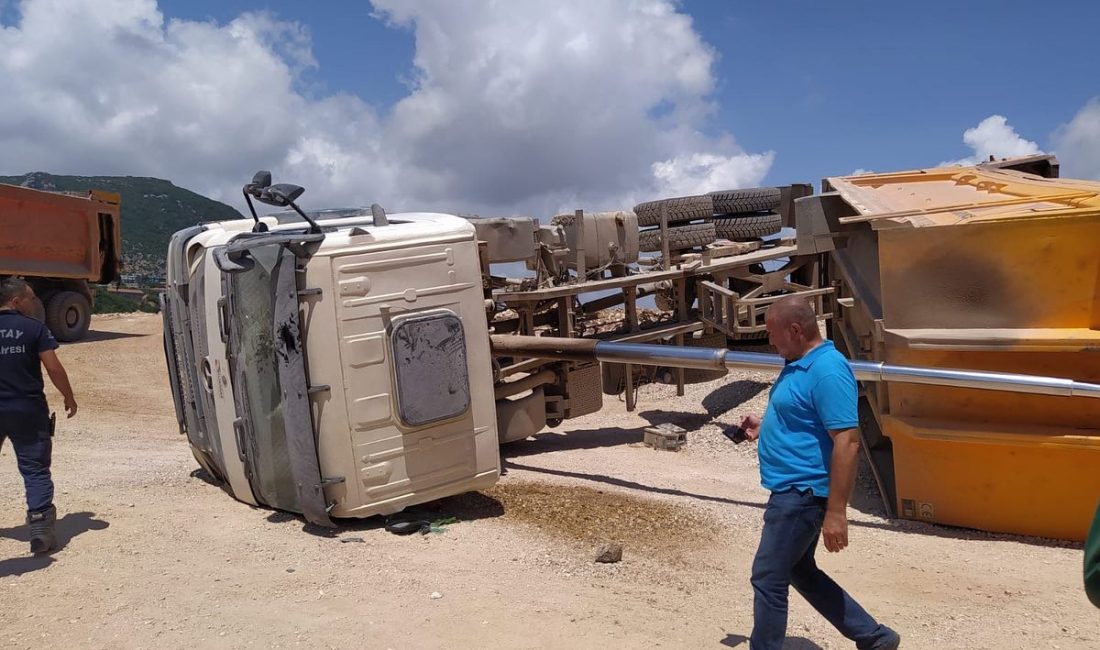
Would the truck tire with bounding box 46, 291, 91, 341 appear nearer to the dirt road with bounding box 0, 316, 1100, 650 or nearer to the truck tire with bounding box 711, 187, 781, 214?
the dirt road with bounding box 0, 316, 1100, 650

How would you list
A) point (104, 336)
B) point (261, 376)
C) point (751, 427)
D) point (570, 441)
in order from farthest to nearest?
point (104, 336)
point (570, 441)
point (261, 376)
point (751, 427)

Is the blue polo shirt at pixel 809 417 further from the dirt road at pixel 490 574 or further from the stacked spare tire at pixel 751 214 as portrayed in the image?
the stacked spare tire at pixel 751 214

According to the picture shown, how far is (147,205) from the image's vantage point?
43906mm

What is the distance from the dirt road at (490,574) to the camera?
3697 millimetres

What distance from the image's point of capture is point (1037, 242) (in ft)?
16.2

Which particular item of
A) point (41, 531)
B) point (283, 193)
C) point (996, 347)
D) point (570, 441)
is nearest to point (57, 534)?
point (41, 531)

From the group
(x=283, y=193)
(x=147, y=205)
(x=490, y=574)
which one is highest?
(x=147, y=205)

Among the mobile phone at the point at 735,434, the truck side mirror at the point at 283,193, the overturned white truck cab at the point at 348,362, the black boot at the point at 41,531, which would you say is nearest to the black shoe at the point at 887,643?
the overturned white truck cab at the point at 348,362

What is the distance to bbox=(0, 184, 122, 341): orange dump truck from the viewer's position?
13.4 meters

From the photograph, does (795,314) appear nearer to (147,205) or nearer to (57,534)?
(57,534)

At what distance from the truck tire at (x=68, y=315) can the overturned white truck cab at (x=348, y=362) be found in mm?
10558

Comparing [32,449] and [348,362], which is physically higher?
[348,362]

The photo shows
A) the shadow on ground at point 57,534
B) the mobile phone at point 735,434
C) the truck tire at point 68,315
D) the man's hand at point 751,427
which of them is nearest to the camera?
the man's hand at point 751,427

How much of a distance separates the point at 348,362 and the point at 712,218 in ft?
22.2
